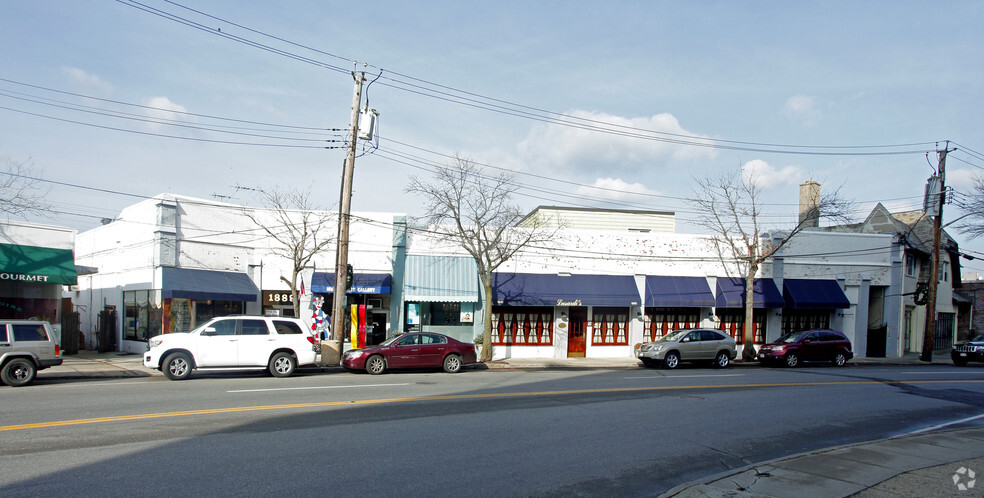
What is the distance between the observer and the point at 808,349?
1010 inches

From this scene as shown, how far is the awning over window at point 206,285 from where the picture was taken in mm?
A: 22470

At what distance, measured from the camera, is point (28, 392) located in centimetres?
1345

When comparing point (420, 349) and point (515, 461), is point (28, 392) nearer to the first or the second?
point (420, 349)

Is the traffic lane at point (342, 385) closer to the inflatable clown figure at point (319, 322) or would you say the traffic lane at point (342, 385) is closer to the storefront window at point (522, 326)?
the inflatable clown figure at point (319, 322)

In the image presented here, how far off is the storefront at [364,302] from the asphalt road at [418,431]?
7.23 metres

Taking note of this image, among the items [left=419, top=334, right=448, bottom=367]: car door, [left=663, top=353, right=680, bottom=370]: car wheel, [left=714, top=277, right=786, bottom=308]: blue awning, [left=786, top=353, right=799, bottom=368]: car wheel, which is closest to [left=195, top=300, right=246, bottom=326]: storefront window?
[left=419, top=334, right=448, bottom=367]: car door

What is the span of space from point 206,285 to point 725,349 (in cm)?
1979

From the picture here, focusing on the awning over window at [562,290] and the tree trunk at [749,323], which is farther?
the tree trunk at [749,323]

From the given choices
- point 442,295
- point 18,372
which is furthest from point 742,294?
point 18,372

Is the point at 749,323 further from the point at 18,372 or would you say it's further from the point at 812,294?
the point at 18,372

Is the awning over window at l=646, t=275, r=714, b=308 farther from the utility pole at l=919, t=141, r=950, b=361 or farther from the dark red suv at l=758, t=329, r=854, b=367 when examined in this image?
the utility pole at l=919, t=141, r=950, b=361

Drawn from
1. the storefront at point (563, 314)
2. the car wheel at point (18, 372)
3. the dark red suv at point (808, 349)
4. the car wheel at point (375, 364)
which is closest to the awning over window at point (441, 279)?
the storefront at point (563, 314)

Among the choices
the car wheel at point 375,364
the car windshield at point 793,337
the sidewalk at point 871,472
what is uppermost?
the sidewalk at point 871,472

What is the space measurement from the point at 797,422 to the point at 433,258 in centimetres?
1667
